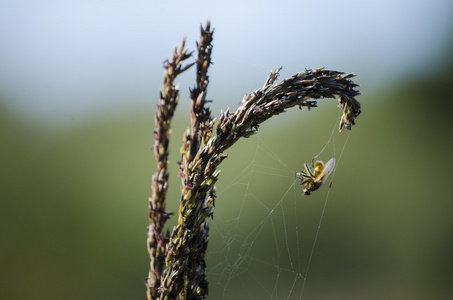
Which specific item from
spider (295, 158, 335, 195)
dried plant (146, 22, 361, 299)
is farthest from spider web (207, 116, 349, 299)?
dried plant (146, 22, 361, 299)

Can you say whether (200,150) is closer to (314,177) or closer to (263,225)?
(314,177)

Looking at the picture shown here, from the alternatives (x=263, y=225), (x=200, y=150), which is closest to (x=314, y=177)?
(x=200, y=150)

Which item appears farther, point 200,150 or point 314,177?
point 314,177

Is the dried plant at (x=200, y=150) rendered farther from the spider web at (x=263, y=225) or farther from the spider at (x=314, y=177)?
the spider web at (x=263, y=225)

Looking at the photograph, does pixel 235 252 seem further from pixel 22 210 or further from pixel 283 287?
pixel 22 210

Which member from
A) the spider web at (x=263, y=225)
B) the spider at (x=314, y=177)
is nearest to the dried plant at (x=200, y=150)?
the spider at (x=314, y=177)

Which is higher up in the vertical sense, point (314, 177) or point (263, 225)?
point (314, 177)

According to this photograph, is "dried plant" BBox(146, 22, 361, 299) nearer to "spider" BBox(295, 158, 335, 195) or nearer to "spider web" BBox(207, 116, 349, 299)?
"spider" BBox(295, 158, 335, 195)
